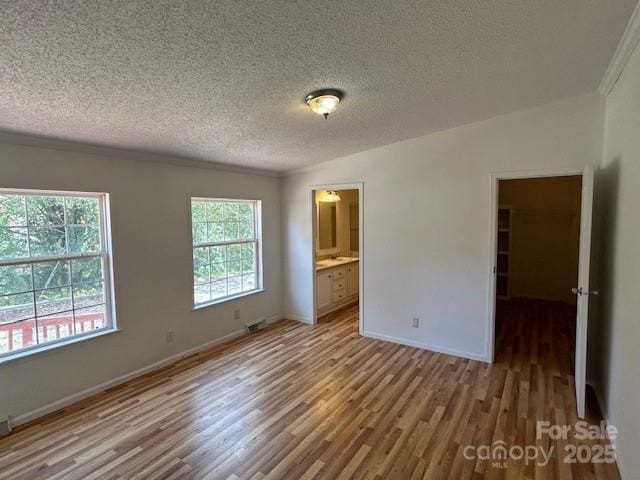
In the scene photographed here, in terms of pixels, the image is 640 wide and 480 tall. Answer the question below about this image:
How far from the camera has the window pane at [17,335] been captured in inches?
104

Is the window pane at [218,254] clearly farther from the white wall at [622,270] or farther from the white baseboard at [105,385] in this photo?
the white wall at [622,270]

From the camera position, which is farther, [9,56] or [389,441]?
[389,441]

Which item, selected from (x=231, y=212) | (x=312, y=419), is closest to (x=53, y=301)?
(x=231, y=212)

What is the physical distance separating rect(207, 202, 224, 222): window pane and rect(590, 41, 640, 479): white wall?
3.90 meters

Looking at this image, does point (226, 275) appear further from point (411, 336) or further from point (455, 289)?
point (455, 289)

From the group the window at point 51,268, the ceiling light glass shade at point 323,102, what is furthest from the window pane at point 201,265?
the ceiling light glass shade at point 323,102

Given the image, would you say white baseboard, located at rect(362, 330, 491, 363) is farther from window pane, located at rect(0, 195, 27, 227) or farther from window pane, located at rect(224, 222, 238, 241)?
window pane, located at rect(0, 195, 27, 227)

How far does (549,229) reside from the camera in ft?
20.4

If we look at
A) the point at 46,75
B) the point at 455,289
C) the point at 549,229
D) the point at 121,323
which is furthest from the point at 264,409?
the point at 549,229

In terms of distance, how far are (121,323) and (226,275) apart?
140cm

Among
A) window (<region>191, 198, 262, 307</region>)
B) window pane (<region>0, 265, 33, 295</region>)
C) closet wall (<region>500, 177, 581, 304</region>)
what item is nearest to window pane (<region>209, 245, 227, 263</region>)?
window (<region>191, 198, 262, 307</region>)

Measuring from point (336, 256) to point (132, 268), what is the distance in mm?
3881

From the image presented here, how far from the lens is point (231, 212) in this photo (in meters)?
4.54

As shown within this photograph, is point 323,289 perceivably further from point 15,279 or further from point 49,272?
point 15,279
